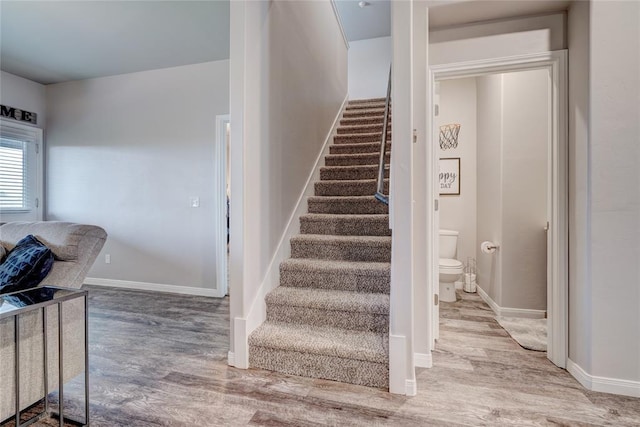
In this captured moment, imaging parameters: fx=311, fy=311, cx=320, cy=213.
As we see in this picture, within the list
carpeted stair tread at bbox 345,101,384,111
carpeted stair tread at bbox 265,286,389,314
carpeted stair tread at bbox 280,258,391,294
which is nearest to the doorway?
carpeted stair tread at bbox 280,258,391,294

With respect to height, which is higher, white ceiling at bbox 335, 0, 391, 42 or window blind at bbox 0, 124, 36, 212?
white ceiling at bbox 335, 0, 391, 42

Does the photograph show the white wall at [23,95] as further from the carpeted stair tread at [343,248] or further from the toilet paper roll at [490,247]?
the toilet paper roll at [490,247]

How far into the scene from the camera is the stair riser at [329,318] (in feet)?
6.55

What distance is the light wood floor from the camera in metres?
1.49

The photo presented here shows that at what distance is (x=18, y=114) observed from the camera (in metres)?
4.02

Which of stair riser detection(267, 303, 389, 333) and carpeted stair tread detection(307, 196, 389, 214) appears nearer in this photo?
stair riser detection(267, 303, 389, 333)

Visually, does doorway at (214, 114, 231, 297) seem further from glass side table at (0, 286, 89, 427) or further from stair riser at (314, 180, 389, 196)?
glass side table at (0, 286, 89, 427)

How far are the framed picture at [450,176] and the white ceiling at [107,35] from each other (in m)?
2.91

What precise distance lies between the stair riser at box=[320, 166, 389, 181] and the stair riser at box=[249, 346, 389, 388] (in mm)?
1899

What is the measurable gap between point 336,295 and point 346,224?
734 mm

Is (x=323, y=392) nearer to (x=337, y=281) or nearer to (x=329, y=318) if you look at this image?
(x=329, y=318)

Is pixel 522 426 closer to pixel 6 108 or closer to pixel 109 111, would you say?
pixel 109 111

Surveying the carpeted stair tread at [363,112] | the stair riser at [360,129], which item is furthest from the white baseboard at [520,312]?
the carpeted stair tread at [363,112]

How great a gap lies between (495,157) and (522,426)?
2.47 m
